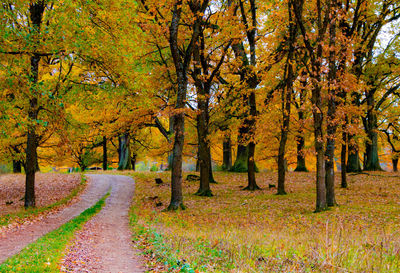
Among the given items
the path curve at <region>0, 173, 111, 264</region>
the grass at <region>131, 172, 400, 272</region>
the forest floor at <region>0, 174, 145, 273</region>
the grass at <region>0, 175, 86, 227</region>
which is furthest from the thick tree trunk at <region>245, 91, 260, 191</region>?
the grass at <region>0, 175, 86, 227</region>

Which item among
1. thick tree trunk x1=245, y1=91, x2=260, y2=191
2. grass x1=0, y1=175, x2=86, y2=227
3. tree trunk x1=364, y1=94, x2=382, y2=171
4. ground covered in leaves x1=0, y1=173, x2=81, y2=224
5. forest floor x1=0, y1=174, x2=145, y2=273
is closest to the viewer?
forest floor x1=0, y1=174, x2=145, y2=273

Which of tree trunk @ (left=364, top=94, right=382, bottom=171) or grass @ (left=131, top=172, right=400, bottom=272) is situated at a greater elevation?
tree trunk @ (left=364, top=94, right=382, bottom=171)

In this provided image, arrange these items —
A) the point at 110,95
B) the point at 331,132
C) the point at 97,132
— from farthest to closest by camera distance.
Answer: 1. the point at 97,132
2. the point at 110,95
3. the point at 331,132

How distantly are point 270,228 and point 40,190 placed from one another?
1599 centimetres

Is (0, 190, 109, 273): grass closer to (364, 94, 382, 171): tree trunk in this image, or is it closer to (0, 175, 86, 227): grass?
(0, 175, 86, 227): grass

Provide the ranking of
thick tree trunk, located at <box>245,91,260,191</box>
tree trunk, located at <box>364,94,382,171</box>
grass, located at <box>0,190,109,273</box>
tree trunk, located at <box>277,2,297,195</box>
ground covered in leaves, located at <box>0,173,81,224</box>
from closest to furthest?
grass, located at <box>0,190,109,273</box> → ground covered in leaves, located at <box>0,173,81,224</box> → tree trunk, located at <box>277,2,297,195</box> → thick tree trunk, located at <box>245,91,260,191</box> → tree trunk, located at <box>364,94,382,171</box>

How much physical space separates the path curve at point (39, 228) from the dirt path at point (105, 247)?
1.28 meters

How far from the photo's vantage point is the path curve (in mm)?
8039

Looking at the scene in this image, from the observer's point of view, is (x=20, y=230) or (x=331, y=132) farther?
(x=331, y=132)

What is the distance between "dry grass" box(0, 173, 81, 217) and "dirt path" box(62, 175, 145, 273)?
4265mm

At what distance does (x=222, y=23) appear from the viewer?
16.3 metres

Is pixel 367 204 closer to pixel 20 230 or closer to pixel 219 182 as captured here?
pixel 219 182

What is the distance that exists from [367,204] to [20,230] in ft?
47.1

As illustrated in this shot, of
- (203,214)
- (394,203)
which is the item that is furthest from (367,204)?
(203,214)
